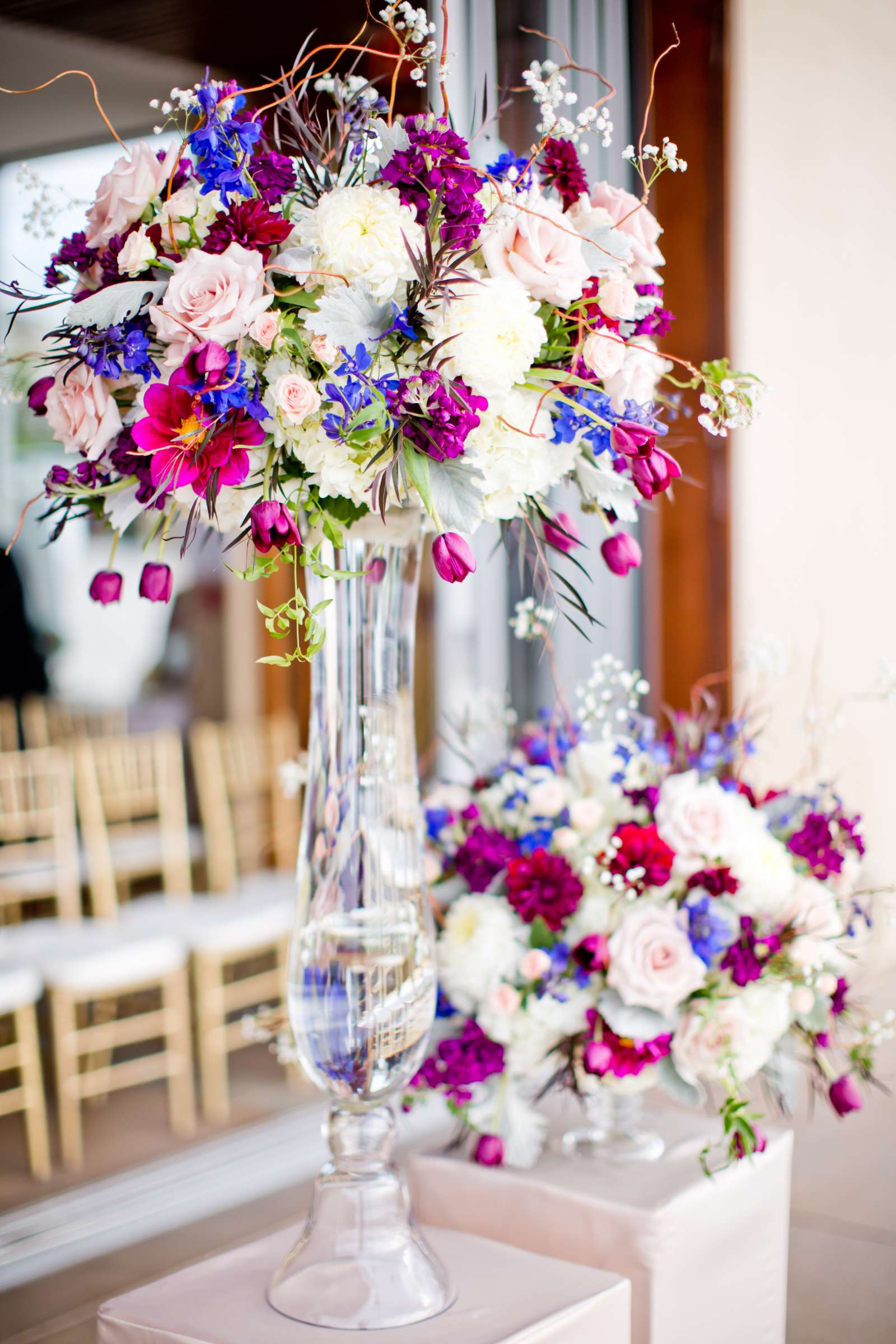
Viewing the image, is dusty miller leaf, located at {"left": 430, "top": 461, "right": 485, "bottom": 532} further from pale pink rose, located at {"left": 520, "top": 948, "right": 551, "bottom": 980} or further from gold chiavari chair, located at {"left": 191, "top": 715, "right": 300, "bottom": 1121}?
gold chiavari chair, located at {"left": 191, "top": 715, "right": 300, "bottom": 1121}

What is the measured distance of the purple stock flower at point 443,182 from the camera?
96 cm

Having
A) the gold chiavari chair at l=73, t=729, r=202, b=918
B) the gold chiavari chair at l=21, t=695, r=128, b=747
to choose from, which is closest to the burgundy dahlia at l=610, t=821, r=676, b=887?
the gold chiavari chair at l=73, t=729, r=202, b=918

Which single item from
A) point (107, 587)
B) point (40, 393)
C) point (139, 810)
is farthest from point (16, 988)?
point (40, 393)

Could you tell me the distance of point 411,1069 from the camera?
3.80 feet

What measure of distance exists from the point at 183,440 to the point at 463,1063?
759 millimetres

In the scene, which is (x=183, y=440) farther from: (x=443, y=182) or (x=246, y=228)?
(x=443, y=182)

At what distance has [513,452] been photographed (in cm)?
102

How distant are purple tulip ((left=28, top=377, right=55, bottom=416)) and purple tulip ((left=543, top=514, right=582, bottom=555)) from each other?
0.44 meters

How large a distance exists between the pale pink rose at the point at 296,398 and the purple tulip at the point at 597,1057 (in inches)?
28.3

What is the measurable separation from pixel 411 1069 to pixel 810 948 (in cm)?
45

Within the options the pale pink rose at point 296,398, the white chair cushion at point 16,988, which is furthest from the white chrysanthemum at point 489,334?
the white chair cushion at point 16,988

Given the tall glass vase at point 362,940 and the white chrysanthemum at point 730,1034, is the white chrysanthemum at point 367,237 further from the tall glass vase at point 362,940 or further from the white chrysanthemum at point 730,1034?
the white chrysanthemum at point 730,1034

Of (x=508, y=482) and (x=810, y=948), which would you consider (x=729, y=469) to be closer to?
(x=810, y=948)

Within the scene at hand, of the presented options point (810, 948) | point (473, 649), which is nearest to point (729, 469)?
point (473, 649)
